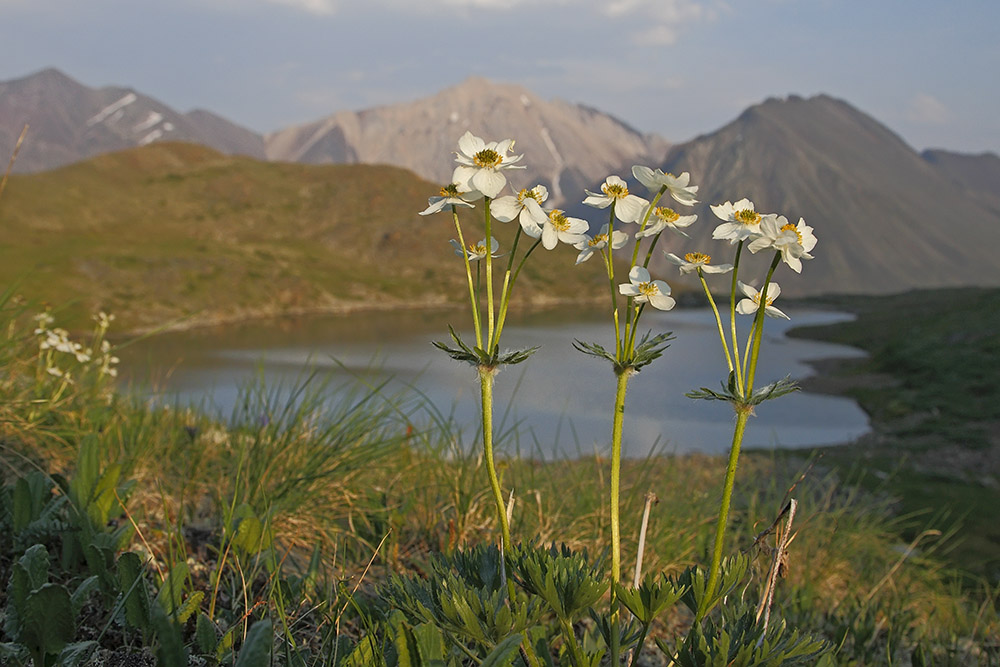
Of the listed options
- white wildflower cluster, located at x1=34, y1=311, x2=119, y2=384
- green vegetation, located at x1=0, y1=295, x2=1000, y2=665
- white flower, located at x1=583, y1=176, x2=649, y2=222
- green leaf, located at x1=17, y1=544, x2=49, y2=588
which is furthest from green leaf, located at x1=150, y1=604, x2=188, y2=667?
white wildflower cluster, located at x1=34, y1=311, x2=119, y2=384

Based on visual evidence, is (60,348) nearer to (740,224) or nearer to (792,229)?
(740,224)

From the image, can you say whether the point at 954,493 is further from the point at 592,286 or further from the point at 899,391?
the point at 592,286

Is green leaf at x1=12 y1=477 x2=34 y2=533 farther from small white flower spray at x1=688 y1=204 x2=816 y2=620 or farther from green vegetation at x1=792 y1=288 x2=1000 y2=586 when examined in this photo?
green vegetation at x1=792 y1=288 x2=1000 y2=586

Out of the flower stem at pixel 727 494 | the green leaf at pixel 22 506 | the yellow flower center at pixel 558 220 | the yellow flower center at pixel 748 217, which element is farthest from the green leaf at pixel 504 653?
the green leaf at pixel 22 506

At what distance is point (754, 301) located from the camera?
1.86 metres

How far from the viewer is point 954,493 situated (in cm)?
2266

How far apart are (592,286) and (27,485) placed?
12962cm

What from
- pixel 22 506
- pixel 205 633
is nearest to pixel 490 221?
pixel 205 633

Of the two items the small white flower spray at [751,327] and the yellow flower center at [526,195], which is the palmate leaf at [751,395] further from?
the yellow flower center at [526,195]

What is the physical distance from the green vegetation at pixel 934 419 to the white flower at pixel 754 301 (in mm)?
4234

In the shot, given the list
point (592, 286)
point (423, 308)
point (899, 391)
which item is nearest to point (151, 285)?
point (423, 308)

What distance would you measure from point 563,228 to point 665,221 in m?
0.26

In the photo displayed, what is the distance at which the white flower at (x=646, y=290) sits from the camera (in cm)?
173

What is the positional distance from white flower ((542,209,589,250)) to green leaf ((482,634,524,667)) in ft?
3.03
